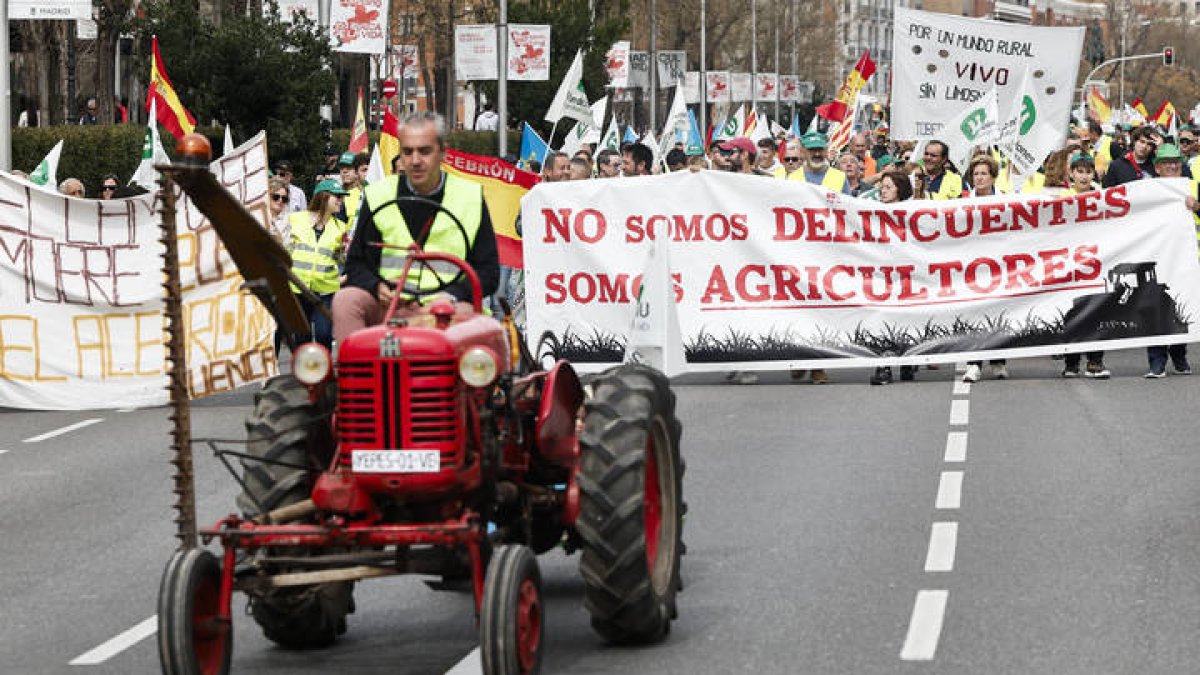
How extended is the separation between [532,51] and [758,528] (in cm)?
3417

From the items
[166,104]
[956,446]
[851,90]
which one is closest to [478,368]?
[956,446]

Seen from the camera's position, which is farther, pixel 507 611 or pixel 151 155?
pixel 151 155

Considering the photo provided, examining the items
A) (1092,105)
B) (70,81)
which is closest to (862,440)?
(70,81)

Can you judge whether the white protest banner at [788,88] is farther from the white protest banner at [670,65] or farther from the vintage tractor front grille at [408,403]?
the vintage tractor front grille at [408,403]

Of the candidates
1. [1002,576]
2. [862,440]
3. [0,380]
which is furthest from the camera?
[0,380]

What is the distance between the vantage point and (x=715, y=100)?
80438 millimetres

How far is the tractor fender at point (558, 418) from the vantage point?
908 cm

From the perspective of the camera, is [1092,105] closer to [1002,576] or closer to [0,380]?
[0,380]

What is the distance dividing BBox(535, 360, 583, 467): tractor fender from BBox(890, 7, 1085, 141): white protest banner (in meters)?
20.3

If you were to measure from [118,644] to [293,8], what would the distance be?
26986mm

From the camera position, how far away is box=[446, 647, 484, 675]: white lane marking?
874 cm

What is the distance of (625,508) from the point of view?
28.3 ft

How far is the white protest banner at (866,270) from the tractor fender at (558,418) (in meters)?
10.7

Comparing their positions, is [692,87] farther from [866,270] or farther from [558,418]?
[558,418]
